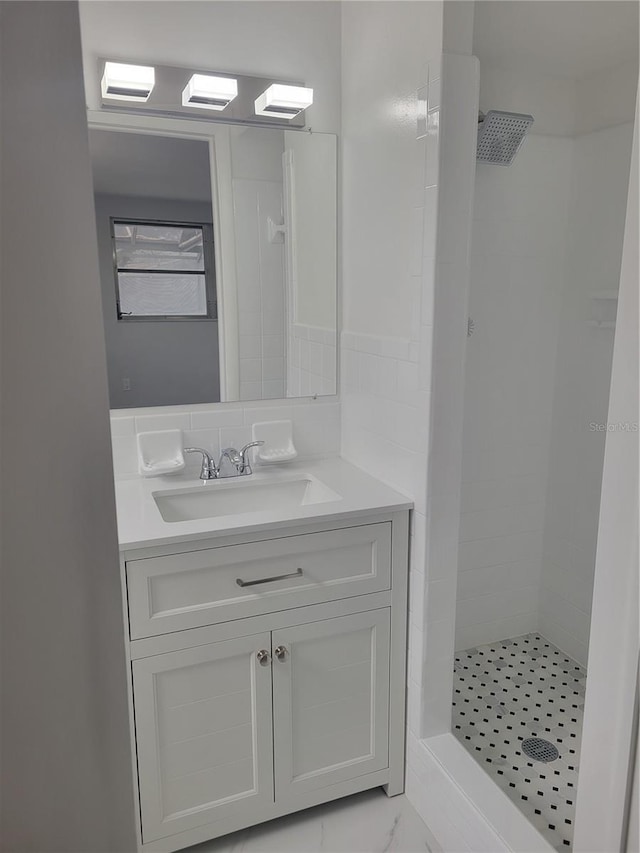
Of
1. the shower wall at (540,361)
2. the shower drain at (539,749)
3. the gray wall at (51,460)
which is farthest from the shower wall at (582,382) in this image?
the gray wall at (51,460)

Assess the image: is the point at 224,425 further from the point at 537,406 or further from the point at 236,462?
the point at 537,406

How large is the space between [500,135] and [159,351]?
1.30 metres

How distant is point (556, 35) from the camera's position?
6.20ft

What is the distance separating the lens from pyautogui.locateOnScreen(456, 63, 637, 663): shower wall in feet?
7.14

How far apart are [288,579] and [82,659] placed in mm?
1420

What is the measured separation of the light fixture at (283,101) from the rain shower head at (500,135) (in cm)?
57

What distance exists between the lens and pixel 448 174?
149 centimetres

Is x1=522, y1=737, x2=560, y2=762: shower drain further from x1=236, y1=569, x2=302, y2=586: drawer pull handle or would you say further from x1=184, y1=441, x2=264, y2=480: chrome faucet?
x1=184, y1=441, x2=264, y2=480: chrome faucet

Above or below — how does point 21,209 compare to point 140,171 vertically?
below

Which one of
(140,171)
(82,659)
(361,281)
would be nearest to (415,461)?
(361,281)

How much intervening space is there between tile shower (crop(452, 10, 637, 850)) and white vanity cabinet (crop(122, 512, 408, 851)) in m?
0.50

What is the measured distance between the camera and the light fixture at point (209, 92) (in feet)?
5.98

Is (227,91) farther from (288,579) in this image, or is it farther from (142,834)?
(142,834)

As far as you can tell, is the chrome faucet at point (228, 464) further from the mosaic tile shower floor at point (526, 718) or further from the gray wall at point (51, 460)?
the gray wall at point (51, 460)
